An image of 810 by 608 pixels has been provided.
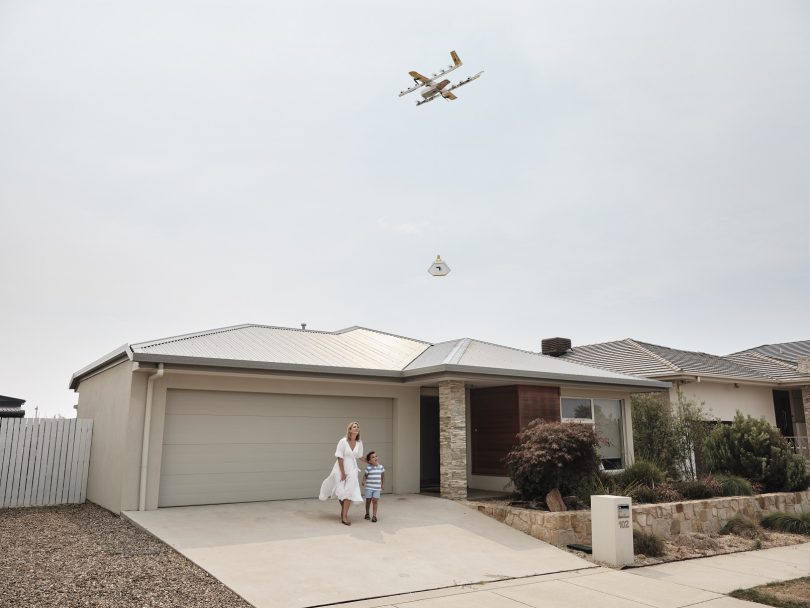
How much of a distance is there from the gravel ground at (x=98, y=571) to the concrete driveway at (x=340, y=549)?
258 millimetres

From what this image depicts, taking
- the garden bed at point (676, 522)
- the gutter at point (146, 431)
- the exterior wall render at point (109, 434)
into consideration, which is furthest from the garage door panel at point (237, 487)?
the garden bed at point (676, 522)

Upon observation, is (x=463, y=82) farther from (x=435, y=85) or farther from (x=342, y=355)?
(x=342, y=355)

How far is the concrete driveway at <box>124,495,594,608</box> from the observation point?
697cm

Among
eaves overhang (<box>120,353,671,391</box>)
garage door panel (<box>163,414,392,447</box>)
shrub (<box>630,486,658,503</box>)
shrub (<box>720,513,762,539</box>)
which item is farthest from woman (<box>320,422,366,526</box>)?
shrub (<box>720,513,762,539</box>)

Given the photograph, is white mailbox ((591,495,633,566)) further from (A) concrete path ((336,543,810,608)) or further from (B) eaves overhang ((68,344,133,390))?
(B) eaves overhang ((68,344,133,390))

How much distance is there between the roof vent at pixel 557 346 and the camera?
24312 mm

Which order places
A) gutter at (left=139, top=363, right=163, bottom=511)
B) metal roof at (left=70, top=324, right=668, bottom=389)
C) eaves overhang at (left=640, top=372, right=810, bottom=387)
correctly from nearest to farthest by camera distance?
1. gutter at (left=139, top=363, right=163, bottom=511)
2. metal roof at (left=70, top=324, right=668, bottom=389)
3. eaves overhang at (left=640, top=372, right=810, bottom=387)

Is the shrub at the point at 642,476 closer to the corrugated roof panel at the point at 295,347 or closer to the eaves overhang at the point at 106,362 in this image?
the corrugated roof panel at the point at 295,347

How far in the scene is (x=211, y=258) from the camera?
47.9 feet

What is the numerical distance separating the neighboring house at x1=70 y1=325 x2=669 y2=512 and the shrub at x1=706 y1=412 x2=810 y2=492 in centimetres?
232

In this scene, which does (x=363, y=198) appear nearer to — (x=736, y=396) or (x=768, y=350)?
(x=736, y=396)

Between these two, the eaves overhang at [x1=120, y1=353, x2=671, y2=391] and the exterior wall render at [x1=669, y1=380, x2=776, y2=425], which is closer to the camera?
the eaves overhang at [x1=120, y1=353, x2=671, y2=391]

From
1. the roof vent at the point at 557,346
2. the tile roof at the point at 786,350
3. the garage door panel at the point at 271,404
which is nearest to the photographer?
the garage door panel at the point at 271,404

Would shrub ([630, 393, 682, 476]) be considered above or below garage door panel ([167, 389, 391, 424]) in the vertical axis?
below
